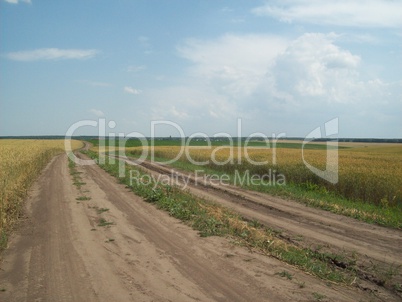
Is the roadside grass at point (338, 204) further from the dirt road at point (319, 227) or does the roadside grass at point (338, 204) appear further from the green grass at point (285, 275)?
Result: the green grass at point (285, 275)

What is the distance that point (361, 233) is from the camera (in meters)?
10.1

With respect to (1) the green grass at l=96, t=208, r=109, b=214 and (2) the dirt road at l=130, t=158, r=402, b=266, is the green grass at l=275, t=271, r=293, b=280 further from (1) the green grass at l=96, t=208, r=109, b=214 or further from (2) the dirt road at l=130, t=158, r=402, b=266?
(1) the green grass at l=96, t=208, r=109, b=214

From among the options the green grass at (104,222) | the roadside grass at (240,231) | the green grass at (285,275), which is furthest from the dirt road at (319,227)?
the green grass at (104,222)

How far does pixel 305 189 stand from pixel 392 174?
4405 millimetres

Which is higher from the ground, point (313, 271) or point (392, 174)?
point (392, 174)

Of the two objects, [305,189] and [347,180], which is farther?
[305,189]

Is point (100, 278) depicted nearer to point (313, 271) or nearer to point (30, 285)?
point (30, 285)

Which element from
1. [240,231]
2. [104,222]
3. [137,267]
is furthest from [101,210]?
[137,267]

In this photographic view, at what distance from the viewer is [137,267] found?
673cm

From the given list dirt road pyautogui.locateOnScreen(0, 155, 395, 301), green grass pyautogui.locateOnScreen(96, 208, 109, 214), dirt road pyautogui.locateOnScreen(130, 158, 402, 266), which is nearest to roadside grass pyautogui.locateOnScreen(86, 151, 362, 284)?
dirt road pyautogui.locateOnScreen(0, 155, 395, 301)

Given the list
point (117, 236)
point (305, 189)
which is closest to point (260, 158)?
point (305, 189)

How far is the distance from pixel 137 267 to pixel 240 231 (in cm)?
371

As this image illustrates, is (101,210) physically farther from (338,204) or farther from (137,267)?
(338,204)

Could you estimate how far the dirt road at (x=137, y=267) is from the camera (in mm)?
5645
